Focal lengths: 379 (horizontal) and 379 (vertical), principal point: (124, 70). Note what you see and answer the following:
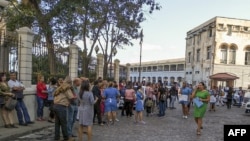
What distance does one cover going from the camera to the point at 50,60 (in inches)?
653

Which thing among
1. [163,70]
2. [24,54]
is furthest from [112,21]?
[163,70]

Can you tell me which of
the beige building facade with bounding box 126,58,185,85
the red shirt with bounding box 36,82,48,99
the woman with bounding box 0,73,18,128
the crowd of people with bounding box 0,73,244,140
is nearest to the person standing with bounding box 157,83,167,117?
the crowd of people with bounding box 0,73,244,140

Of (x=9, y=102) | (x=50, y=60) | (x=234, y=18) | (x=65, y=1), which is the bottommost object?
(x=9, y=102)

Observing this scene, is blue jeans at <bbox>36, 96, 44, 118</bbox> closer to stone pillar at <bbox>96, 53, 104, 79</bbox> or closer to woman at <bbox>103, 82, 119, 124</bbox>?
woman at <bbox>103, 82, 119, 124</bbox>

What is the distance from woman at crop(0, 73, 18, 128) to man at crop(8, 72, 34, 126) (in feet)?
1.23

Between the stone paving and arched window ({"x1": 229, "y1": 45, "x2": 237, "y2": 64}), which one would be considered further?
arched window ({"x1": 229, "y1": 45, "x2": 237, "y2": 64})

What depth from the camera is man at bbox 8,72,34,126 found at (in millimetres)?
11820

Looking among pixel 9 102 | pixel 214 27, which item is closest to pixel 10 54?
pixel 9 102

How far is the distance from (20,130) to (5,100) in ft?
3.30

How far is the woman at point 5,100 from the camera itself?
439 inches

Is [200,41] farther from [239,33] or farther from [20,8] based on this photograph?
[20,8]

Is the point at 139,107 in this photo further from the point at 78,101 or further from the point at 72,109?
the point at 72,109

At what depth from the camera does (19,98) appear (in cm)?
1202

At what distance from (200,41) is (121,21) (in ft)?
87.0
